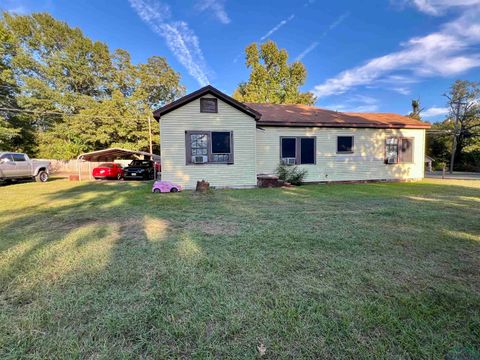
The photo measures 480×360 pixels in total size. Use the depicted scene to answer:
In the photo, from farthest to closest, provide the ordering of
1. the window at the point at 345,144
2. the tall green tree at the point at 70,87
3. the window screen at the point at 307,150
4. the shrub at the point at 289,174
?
the tall green tree at the point at 70,87
the window at the point at 345,144
the window screen at the point at 307,150
the shrub at the point at 289,174

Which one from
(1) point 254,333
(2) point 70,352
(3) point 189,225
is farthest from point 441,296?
(3) point 189,225

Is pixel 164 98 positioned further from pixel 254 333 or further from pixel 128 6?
pixel 254 333

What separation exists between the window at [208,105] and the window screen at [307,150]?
4885 millimetres

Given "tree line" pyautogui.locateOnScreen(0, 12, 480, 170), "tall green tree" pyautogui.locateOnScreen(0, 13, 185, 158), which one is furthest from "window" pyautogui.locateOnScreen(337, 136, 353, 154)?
"tall green tree" pyautogui.locateOnScreen(0, 13, 185, 158)

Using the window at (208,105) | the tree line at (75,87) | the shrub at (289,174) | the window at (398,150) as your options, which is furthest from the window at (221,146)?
the tree line at (75,87)

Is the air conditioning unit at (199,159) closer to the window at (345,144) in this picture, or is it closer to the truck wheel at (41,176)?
the window at (345,144)

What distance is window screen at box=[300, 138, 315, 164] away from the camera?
1270 centimetres

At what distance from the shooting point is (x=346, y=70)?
26.1 meters

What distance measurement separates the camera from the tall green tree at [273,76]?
1272 inches

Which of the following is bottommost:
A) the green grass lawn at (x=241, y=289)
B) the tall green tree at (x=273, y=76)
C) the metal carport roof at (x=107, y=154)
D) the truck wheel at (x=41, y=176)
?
the green grass lawn at (x=241, y=289)

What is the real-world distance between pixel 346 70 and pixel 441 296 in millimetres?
A: 28583

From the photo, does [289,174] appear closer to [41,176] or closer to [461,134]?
[41,176]

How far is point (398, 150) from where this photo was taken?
14.0 meters

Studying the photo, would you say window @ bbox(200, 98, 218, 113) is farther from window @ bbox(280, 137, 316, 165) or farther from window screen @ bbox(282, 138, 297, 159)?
window screen @ bbox(282, 138, 297, 159)
